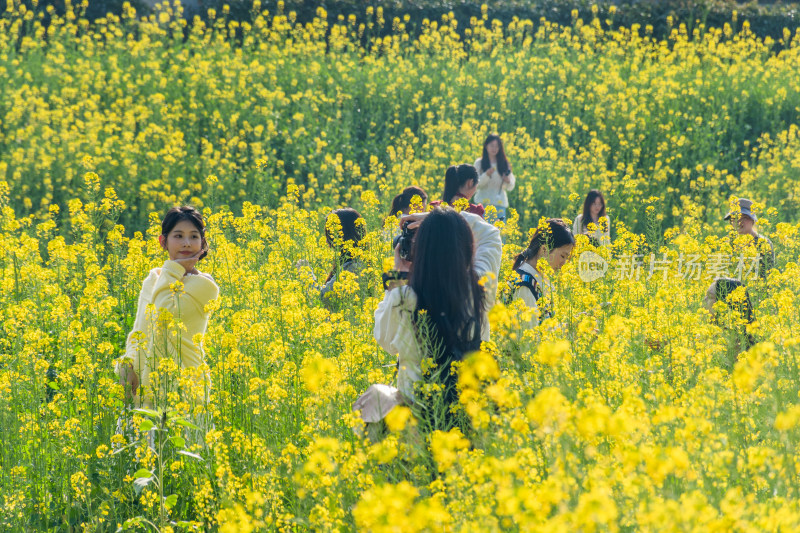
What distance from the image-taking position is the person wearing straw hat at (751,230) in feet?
21.8

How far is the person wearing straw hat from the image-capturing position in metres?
6.65

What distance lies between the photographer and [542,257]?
16.7 ft

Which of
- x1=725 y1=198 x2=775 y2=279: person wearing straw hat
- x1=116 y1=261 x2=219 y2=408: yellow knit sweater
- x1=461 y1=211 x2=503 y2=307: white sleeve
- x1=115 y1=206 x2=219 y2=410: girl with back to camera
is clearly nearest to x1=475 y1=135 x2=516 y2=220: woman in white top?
x1=725 y1=198 x2=775 y2=279: person wearing straw hat

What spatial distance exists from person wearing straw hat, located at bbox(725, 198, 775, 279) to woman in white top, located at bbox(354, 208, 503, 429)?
3.65 metres

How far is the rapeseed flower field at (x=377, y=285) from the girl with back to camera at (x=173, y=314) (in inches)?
5.8

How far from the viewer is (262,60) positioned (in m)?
Answer: 15.5

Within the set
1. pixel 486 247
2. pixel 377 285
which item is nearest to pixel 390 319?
pixel 486 247

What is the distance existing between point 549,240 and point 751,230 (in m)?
2.99

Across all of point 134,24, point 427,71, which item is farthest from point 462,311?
point 134,24

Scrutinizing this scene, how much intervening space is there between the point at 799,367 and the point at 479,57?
1334cm

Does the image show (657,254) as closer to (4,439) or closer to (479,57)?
(4,439)

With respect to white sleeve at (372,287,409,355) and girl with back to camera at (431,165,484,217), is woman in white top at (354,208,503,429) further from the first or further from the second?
girl with back to camera at (431,165,484,217)

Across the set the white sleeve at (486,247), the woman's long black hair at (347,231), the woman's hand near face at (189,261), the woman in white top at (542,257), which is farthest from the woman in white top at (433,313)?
the woman's long black hair at (347,231)

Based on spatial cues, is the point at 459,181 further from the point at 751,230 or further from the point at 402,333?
the point at 402,333
